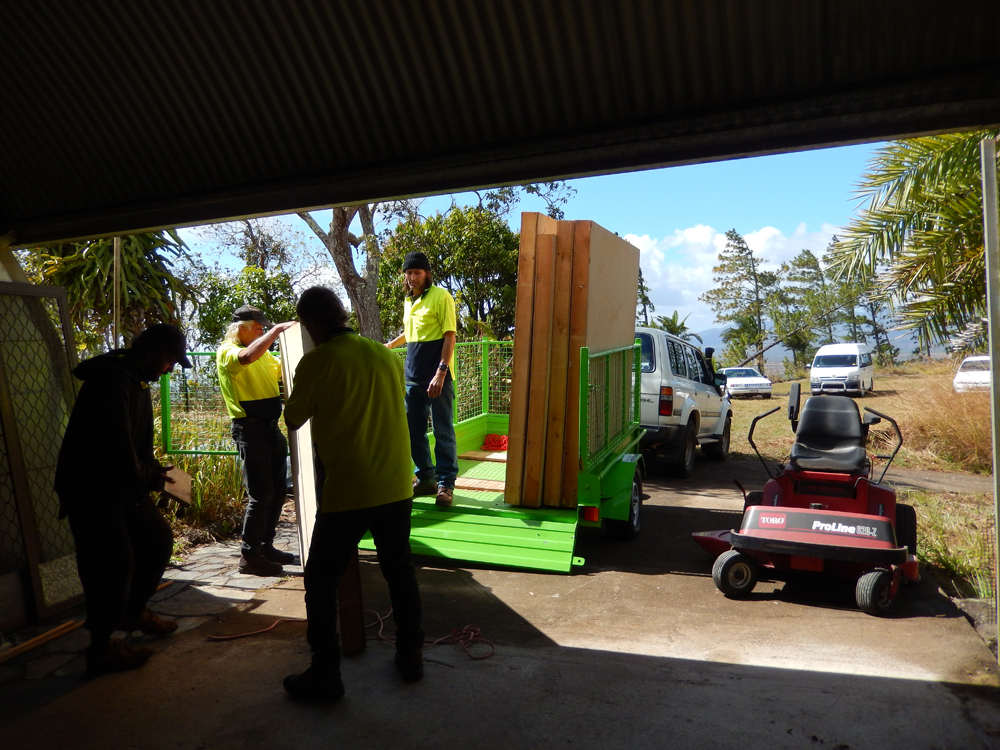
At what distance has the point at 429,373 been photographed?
6199mm

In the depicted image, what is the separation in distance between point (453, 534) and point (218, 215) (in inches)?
120

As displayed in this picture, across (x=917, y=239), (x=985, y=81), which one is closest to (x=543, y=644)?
(x=985, y=81)

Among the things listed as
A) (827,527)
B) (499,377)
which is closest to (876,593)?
(827,527)

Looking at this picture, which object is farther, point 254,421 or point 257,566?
point 257,566

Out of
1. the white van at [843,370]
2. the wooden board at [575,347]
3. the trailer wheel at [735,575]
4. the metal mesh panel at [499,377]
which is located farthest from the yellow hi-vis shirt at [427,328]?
the white van at [843,370]

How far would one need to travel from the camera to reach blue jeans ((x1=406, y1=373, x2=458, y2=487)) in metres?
6.20

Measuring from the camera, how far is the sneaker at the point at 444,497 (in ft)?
20.5

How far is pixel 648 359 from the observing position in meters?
9.99

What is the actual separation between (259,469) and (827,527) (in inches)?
164

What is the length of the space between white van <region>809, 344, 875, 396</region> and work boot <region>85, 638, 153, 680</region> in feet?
86.8

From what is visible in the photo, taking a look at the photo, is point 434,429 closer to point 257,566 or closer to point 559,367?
point 559,367

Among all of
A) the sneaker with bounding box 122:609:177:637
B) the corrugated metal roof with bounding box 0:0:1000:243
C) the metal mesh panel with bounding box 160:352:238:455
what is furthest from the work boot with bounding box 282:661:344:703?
the metal mesh panel with bounding box 160:352:238:455

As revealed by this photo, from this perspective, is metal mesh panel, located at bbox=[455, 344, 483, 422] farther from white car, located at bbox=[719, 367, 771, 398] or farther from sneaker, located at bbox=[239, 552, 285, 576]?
white car, located at bbox=[719, 367, 771, 398]

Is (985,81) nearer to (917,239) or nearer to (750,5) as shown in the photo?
(750,5)
